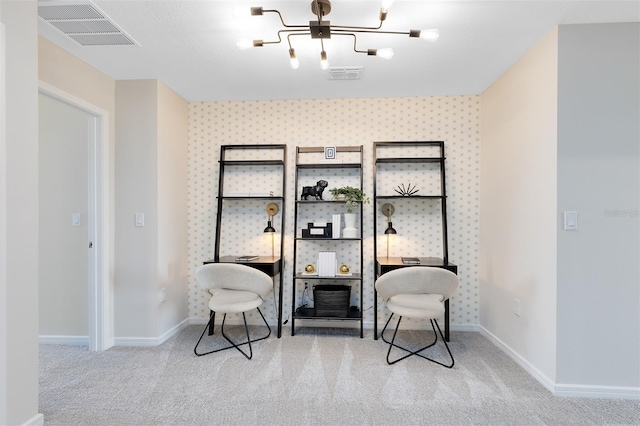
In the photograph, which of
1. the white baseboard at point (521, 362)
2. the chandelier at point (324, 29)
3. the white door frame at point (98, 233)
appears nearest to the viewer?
the chandelier at point (324, 29)

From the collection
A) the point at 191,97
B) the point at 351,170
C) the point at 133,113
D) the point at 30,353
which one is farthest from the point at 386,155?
the point at 30,353

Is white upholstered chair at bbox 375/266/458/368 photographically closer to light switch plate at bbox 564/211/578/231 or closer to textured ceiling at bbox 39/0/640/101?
light switch plate at bbox 564/211/578/231

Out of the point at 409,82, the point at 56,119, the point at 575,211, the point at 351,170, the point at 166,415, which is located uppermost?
the point at 409,82

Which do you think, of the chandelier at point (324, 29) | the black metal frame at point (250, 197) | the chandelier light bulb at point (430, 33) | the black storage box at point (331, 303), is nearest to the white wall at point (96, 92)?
the black metal frame at point (250, 197)

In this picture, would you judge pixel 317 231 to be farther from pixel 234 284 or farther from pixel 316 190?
pixel 234 284

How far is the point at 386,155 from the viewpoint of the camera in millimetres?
3549

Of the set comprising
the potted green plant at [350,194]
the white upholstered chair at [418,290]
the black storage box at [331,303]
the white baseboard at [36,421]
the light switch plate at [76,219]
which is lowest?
the white baseboard at [36,421]

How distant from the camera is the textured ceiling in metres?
2.02

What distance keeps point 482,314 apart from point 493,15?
274 cm

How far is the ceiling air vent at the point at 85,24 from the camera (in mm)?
2023

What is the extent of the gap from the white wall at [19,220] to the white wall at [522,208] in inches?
128

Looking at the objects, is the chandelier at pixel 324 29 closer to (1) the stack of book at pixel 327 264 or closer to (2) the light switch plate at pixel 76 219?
(1) the stack of book at pixel 327 264

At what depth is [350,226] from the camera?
339cm

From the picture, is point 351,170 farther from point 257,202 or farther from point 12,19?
point 12,19
